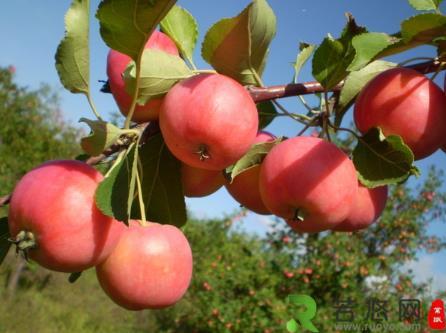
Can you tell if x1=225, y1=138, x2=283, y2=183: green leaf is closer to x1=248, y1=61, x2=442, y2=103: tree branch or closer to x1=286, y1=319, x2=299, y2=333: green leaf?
x1=248, y1=61, x2=442, y2=103: tree branch

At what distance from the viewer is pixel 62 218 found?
2.15 ft

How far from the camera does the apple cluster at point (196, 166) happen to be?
2.17 feet

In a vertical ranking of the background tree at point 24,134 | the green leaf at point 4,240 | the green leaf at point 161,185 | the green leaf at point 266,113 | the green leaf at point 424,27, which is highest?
the green leaf at point 424,27

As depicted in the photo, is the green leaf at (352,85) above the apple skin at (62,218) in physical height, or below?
above

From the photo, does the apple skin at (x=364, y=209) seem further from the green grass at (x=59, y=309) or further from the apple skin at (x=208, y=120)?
the green grass at (x=59, y=309)

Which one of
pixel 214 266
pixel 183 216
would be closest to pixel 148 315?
pixel 214 266

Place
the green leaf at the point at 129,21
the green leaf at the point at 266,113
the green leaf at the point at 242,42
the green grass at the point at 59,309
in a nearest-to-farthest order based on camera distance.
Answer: the green leaf at the point at 129,21, the green leaf at the point at 242,42, the green leaf at the point at 266,113, the green grass at the point at 59,309

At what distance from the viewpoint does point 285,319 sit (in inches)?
199

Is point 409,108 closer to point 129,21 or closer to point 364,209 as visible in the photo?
point 364,209

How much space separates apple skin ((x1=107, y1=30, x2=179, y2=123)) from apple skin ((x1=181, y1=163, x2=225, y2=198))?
0.14 meters

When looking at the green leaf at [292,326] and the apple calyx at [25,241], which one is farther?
the green leaf at [292,326]

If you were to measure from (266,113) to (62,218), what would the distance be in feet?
1.78

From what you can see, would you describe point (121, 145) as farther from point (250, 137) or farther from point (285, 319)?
point (285, 319)

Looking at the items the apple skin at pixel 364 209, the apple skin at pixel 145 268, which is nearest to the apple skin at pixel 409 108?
the apple skin at pixel 364 209
